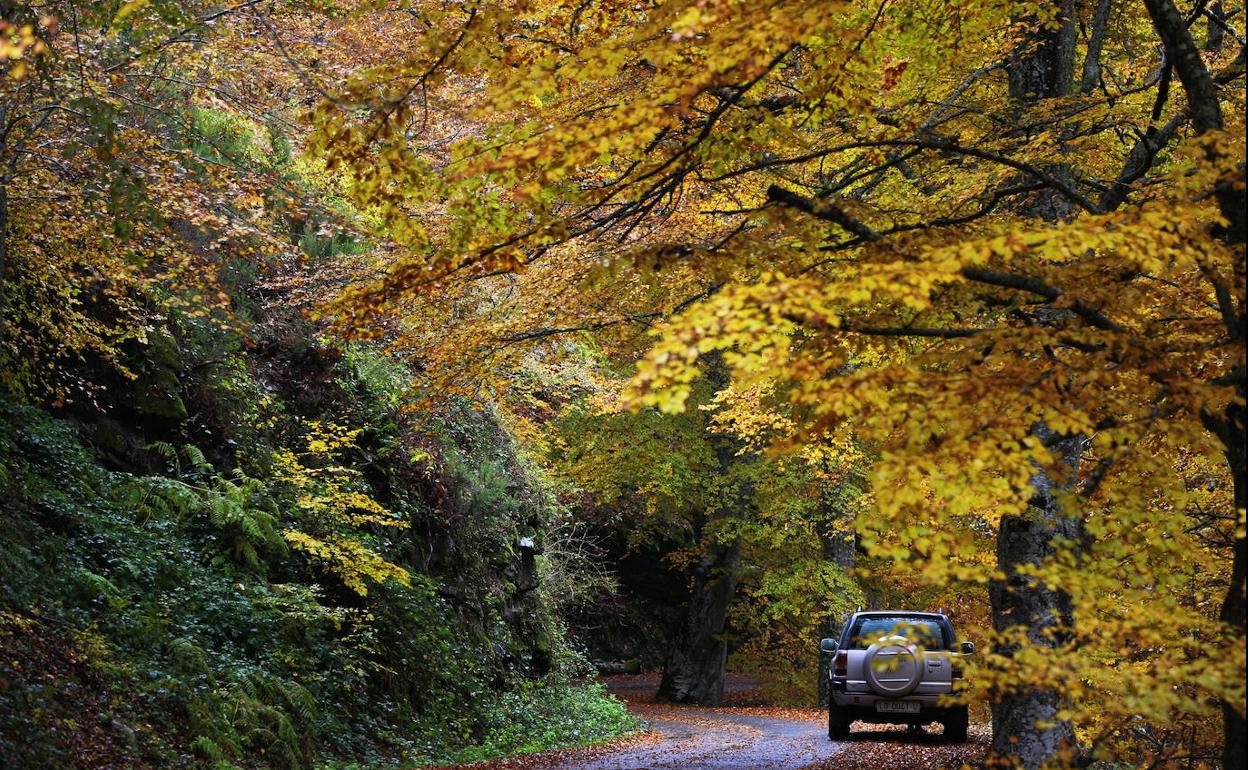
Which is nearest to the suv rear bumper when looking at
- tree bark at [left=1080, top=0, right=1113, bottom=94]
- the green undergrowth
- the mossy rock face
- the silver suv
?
Answer: the silver suv

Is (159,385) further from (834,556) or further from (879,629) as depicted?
(834,556)

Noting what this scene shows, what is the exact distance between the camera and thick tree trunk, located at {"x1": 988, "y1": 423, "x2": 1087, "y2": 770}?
9023 millimetres

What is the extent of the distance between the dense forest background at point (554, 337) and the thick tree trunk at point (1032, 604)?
0.14 ft

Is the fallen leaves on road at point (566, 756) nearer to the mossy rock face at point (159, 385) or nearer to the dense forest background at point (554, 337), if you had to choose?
the dense forest background at point (554, 337)

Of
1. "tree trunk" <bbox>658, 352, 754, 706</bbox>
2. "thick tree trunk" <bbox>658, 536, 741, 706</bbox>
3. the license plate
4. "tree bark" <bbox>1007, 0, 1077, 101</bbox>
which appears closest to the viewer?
"tree bark" <bbox>1007, 0, 1077, 101</bbox>

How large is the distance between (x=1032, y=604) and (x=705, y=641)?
623 inches

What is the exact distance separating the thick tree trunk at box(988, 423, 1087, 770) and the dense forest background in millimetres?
44

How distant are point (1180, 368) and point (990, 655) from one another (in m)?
1.81

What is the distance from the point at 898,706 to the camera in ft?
43.0

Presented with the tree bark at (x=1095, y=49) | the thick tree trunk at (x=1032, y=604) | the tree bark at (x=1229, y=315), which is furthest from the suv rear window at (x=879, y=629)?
the tree bark at (x=1229, y=315)

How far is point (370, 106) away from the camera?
7297mm

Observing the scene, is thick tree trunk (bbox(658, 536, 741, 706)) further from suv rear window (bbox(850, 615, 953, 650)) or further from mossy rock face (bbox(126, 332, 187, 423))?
mossy rock face (bbox(126, 332, 187, 423))

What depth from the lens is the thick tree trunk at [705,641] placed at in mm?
24156

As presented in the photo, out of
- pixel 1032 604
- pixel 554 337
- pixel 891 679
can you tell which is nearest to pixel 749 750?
pixel 891 679
